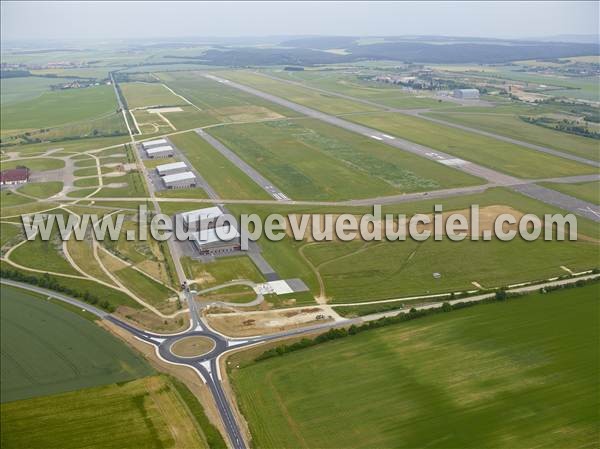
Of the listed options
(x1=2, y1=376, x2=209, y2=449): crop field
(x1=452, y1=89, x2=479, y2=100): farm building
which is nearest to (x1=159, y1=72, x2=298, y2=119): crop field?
(x1=452, y1=89, x2=479, y2=100): farm building

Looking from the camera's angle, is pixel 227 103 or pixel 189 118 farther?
pixel 227 103

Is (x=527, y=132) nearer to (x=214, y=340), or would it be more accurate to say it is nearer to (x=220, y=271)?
(x=220, y=271)

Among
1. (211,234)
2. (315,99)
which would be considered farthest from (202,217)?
(315,99)

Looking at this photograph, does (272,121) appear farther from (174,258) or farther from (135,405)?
(135,405)

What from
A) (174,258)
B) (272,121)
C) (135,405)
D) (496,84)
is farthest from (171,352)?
(496,84)

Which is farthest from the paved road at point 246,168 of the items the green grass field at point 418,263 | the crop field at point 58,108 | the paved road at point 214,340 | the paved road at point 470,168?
the crop field at point 58,108
